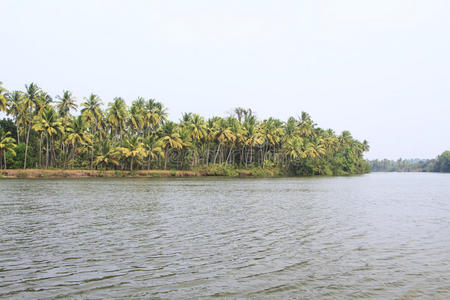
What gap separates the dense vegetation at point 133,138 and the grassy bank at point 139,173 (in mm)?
1261

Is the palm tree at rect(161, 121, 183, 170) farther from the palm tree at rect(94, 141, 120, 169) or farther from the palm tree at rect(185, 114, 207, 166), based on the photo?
the palm tree at rect(94, 141, 120, 169)

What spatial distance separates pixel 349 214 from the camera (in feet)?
72.8

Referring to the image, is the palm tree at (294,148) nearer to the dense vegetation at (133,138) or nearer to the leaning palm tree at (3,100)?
the dense vegetation at (133,138)

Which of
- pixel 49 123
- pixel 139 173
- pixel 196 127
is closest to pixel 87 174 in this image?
Answer: pixel 139 173

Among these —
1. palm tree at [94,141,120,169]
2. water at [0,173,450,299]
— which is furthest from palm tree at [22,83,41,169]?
water at [0,173,450,299]

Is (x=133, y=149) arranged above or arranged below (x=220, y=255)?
above

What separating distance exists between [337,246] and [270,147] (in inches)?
3423

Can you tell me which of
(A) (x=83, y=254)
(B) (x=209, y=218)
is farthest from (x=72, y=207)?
(A) (x=83, y=254)

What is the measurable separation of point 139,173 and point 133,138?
7214 mm

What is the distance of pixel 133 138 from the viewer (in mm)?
71438

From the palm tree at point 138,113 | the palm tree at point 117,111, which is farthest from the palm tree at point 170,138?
the palm tree at point 117,111

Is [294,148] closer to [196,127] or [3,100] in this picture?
[196,127]

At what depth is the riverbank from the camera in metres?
60.9

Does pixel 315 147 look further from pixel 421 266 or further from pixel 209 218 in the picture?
pixel 421 266
